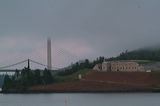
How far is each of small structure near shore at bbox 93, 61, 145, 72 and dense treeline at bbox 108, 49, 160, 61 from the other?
700 inches

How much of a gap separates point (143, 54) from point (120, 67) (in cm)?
3097

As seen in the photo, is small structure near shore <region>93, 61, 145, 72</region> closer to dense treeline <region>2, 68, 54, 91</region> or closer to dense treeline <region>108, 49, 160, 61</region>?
dense treeline <region>2, 68, 54, 91</region>

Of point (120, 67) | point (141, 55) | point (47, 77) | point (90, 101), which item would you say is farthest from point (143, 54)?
point (90, 101)

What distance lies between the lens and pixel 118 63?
128375 mm

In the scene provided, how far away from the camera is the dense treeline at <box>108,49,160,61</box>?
481ft

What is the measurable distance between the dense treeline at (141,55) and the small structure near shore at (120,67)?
17.8 metres

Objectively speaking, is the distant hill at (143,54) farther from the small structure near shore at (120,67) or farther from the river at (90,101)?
the river at (90,101)

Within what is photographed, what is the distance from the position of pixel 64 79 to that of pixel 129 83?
46.7 feet

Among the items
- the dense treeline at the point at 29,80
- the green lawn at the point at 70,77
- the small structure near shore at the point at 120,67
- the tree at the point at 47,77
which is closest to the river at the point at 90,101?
the dense treeline at the point at 29,80

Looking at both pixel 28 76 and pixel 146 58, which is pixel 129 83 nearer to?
pixel 28 76

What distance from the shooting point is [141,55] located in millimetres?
153375

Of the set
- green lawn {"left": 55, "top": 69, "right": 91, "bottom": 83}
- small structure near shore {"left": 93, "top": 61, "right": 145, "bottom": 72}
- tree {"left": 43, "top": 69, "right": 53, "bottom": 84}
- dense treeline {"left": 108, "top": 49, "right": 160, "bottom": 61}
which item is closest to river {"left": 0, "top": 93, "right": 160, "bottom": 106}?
tree {"left": 43, "top": 69, "right": 53, "bottom": 84}

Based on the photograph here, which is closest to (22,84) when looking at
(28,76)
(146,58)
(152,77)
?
(28,76)

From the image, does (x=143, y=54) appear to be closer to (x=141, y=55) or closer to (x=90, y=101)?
(x=141, y=55)
